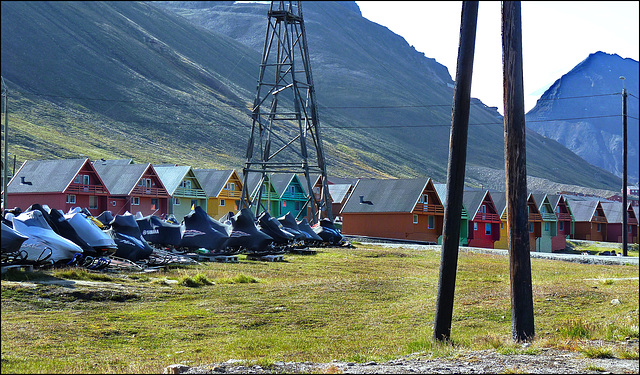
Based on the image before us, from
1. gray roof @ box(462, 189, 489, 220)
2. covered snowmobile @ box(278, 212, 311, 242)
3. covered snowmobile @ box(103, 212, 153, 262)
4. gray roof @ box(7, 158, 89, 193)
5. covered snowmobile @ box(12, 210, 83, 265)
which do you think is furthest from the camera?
gray roof @ box(462, 189, 489, 220)

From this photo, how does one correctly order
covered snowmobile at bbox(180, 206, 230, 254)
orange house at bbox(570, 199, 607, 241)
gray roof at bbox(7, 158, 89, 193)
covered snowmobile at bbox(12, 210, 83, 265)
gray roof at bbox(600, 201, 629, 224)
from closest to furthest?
covered snowmobile at bbox(12, 210, 83, 265) < covered snowmobile at bbox(180, 206, 230, 254) < gray roof at bbox(7, 158, 89, 193) < orange house at bbox(570, 199, 607, 241) < gray roof at bbox(600, 201, 629, 224)

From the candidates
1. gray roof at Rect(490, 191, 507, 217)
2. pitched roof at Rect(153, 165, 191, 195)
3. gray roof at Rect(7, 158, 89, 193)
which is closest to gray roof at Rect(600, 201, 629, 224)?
gray roof at Rect(490, 191, 507, 217)

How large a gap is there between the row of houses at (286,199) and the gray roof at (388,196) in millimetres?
96

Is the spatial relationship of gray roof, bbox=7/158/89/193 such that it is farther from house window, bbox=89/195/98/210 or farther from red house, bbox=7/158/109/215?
house window, bbox=89/195/98/210

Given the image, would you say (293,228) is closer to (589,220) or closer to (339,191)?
(339,191)

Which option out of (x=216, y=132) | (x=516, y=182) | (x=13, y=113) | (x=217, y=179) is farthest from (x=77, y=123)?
(x=516, y=182)

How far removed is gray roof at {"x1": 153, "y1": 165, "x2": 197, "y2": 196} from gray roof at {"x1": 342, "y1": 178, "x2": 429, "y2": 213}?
816 inches

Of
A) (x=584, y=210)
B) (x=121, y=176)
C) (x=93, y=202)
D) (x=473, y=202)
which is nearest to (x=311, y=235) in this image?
(x=473, y=202)

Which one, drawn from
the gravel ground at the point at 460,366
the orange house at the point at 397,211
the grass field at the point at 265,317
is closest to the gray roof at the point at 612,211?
the orange house at the point at 397,211

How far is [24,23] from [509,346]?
20395 cm

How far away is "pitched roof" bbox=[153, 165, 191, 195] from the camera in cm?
8338

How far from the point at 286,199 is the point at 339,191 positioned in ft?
30.1

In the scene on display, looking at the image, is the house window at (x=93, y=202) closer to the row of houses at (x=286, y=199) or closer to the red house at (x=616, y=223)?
the row of houses at (x=286, y=199)

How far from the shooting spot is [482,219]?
7800 cm
